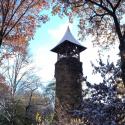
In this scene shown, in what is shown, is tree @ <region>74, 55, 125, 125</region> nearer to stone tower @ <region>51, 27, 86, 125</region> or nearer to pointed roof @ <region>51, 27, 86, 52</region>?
stone tower @ <region>51, 27, 86, 125</region>

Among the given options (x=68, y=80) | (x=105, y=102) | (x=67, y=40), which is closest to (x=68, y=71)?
(x=68, y=80)

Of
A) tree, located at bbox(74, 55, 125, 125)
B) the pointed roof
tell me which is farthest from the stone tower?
tree, located at bbox(74, 55, 125, 125)

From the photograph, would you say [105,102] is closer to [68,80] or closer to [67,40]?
[68,80]

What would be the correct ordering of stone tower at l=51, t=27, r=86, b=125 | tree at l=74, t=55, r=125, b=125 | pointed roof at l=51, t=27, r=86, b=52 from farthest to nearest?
1. pointed roof at l=51, t=27, r=86, b=52
2. stone tower at l=51, t=27, r=86, b=125
3. tree at l=74, t=55, r=125, b=125

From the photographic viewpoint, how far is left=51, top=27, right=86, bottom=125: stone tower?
90.1ft

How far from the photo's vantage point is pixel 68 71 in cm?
2897

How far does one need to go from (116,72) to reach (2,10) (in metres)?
6.54

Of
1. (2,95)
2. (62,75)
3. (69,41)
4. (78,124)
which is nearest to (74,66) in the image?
(62,75)

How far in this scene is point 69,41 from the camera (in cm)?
3181

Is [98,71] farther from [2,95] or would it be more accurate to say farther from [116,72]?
[2,95]

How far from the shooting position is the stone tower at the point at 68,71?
2746 centimetres

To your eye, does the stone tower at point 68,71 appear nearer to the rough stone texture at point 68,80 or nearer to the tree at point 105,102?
the rough stone texture at point 68,80

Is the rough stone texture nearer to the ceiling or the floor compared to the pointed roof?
nearer to the floor

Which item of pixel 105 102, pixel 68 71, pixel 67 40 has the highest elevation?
pixel 67 40
